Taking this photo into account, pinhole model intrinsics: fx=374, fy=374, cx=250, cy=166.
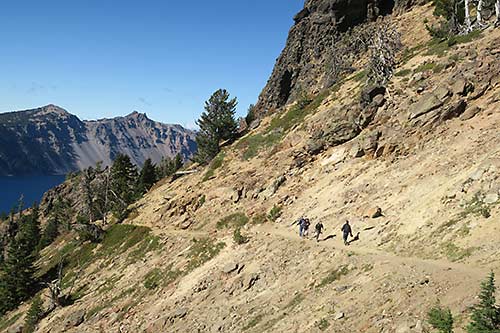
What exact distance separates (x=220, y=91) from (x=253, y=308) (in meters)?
46.1

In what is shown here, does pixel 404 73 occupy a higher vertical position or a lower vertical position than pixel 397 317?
higher

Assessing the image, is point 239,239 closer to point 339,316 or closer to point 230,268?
point 230,268

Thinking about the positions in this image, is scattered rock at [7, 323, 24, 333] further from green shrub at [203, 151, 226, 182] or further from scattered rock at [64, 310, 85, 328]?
green shrub at [203, 151, 226, 182]

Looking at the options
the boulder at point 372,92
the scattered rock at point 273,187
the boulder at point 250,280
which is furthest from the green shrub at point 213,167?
the boulder at point 250,280

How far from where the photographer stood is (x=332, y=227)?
89.5 feet

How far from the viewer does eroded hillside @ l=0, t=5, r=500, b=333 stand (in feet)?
56.1

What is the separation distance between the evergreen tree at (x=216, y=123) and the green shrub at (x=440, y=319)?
49229mm

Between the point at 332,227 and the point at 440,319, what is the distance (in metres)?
15.0

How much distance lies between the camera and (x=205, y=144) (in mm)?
60250

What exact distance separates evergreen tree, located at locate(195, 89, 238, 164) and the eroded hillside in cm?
849

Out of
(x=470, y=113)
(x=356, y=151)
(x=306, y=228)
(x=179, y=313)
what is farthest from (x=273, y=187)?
(x=470, y=113)

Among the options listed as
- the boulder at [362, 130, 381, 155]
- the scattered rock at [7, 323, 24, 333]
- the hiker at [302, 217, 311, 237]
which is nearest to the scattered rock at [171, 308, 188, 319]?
the hiker at [302, 217, 311, 237]

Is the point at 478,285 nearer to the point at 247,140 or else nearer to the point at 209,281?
the point at 209,281

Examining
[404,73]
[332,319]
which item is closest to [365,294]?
[332,319]
